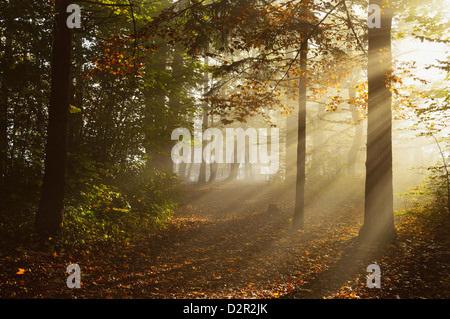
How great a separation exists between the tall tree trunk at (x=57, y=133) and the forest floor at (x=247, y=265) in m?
0.92

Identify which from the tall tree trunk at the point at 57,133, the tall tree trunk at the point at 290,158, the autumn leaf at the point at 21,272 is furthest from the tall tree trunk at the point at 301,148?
the tall tree trunk at the point at 290,158

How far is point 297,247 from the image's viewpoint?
28.8 ft

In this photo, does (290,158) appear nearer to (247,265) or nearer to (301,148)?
(301,148)

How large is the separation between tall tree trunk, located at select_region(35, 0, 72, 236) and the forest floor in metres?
0.92

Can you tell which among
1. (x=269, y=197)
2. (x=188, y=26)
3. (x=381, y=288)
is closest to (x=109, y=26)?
(x=188, y=26)

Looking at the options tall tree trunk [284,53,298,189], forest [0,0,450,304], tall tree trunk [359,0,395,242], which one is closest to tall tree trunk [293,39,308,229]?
forest [0,0,450,304]

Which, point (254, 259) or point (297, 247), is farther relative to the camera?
point (297, 247)

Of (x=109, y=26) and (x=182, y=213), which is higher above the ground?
(x=109, y=26)

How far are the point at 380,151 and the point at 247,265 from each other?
4.72 metres

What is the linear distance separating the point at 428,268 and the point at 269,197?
44.3 ft

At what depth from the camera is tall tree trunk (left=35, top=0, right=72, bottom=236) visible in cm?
673

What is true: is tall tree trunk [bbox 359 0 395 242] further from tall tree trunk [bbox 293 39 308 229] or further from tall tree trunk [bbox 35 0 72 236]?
tall tree trunk [bbox 35 0 72 236]
